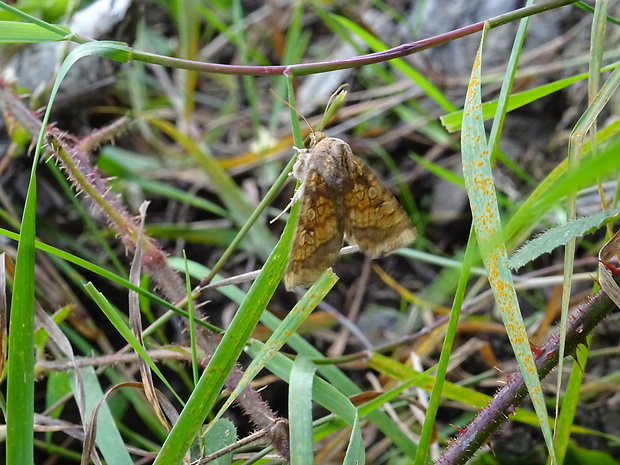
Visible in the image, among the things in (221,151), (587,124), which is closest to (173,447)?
(587,124)

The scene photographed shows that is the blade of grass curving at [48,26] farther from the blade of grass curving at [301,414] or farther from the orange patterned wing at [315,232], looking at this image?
the blade of grass curving at [301,414]

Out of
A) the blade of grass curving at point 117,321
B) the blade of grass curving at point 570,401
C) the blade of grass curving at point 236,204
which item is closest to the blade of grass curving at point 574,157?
the blade of grass curving at point 570,401

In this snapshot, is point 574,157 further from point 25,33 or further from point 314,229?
point 25,33

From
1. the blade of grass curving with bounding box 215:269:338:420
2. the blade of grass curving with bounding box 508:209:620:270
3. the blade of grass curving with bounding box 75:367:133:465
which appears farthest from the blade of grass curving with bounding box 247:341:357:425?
the blade of grass curving with bounding box 508:209:620:270

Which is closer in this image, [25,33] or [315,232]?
[25,33]

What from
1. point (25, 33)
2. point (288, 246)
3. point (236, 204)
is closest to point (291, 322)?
point (288, 246)

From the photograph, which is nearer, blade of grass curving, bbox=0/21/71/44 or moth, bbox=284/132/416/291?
Answer: blade of grass curving, bbox=0/21/71/44

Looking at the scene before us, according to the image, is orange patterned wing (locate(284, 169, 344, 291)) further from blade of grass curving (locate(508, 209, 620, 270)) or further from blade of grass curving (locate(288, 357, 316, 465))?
blade of grass curving (locate(508, 209, 620, 270))
